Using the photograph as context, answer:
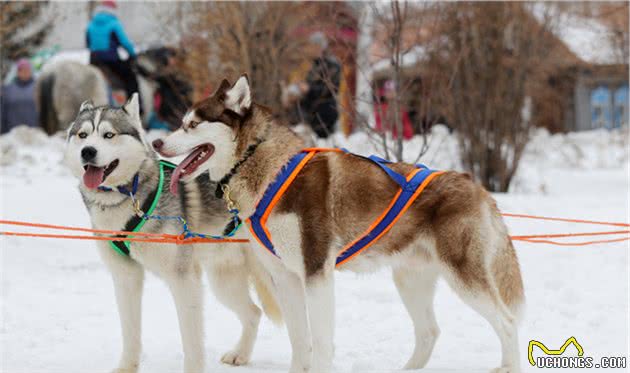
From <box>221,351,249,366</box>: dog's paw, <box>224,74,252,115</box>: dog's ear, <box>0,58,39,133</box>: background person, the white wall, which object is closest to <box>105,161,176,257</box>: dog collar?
<box>224,74,252,115</box>: dog's ear

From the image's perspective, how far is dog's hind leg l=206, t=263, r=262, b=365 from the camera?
13.1ft

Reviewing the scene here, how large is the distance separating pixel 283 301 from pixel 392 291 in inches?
103

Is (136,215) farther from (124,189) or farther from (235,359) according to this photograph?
(235,359)

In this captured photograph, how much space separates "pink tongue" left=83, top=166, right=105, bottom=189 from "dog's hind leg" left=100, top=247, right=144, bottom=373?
35 cm

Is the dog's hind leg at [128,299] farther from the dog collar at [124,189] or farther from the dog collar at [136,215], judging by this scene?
the dog collar at [124,189]

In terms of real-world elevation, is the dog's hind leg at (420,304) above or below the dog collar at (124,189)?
below

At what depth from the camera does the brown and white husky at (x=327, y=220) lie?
3195 mm

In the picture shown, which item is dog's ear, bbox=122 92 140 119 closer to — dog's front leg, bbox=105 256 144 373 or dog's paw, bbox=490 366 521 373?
dog's front leg, bbox=105 256 144 373

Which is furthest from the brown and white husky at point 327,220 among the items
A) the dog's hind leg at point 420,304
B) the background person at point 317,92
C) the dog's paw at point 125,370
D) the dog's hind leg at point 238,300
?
the background person at point 317,92

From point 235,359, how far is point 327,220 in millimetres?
1278

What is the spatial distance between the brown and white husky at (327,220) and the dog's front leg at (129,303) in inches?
27.2

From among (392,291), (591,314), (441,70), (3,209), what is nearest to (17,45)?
A: (3,209)

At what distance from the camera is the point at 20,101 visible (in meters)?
17.2

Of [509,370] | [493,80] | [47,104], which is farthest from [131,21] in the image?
[509,370]
